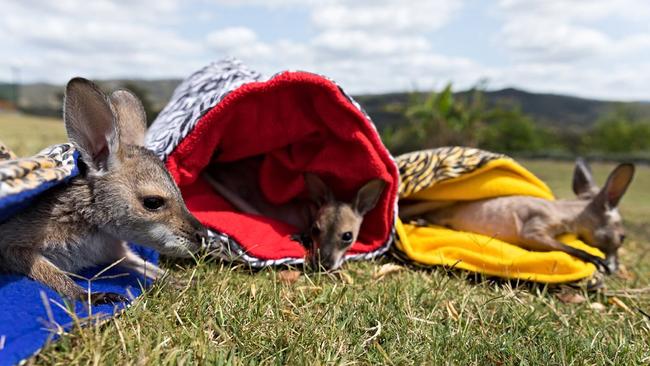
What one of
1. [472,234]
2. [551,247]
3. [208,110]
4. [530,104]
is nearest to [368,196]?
[472,234]

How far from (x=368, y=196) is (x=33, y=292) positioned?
2108 millimetres

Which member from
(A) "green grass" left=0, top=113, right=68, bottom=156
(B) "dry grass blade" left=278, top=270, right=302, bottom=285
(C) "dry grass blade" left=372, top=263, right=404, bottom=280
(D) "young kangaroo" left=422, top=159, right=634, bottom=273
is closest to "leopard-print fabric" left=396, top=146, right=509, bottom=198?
(D) "young kangaroo" left=422, top=159, right=634, bottom=273

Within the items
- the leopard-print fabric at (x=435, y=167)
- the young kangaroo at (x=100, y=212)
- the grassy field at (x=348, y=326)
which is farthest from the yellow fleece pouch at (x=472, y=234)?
the young kangaroo at (x=100, y=212)

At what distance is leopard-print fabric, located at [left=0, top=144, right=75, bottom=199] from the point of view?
184 centimetres

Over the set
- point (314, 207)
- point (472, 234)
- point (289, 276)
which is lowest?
point (472, 234)

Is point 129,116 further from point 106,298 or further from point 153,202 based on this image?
point 106,298

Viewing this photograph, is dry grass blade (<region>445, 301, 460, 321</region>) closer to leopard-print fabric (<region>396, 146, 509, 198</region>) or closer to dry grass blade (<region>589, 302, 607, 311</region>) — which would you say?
dry grass blade (<region>589, 302, 607, 311</region>)

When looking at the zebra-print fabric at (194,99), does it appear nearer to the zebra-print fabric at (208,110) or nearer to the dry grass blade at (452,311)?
the zebra-print fabric at (208,110)

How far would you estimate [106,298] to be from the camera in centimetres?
212

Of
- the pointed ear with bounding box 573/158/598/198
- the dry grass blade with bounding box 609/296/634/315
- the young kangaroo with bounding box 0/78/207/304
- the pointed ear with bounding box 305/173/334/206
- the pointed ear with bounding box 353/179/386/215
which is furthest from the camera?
the pointed ear with bounding box 573/158/598/198

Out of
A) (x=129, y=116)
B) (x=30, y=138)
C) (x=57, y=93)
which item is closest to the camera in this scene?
(x=129, y=116)

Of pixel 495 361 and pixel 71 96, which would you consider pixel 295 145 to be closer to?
pixel 71 96

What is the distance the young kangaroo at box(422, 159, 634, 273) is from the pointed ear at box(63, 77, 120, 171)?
8.46ft

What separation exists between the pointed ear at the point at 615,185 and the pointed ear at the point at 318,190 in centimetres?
207
